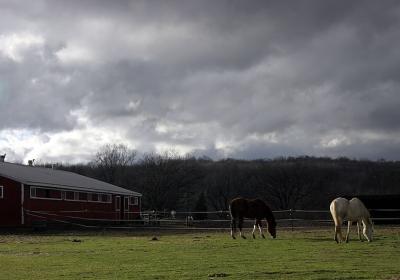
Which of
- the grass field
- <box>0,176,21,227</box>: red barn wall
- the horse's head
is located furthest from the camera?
<box>0,176,21,227</box>: red barn wall

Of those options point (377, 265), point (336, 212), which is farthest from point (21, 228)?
point (377, 265)

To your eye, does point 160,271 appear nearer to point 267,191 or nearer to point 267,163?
point 267,191

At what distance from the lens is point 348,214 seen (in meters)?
23.3

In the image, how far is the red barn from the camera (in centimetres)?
4347

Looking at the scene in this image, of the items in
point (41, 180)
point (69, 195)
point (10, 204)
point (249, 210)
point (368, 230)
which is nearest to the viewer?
point (368, 230)

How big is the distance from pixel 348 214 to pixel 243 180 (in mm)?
99420

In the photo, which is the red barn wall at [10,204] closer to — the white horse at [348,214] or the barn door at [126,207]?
the barn door at [126,207]

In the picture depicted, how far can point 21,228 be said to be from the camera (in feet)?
137

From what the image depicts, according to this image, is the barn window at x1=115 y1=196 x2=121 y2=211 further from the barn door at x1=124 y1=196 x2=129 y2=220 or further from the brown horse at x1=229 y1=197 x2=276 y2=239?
the brown horse at x1=229 y1=197 x2=276 y2=239

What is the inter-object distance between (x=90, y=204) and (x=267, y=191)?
214 ft

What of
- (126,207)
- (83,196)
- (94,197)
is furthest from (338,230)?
(126,207)

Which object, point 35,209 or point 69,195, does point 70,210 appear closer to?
point 69,195

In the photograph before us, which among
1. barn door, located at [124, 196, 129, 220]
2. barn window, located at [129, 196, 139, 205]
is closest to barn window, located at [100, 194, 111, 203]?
barn door, located at [124, 196, 129, 220]

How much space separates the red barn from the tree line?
33.3 m
